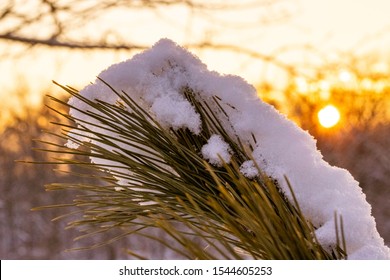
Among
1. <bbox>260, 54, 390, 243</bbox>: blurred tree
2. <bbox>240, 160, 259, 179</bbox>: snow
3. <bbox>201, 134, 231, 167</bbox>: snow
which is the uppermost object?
<bbox>260, 54, 390, 243</bbox>: blurred tree

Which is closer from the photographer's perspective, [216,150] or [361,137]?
[216,150]

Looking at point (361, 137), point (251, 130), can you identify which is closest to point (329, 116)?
point (361, 137)

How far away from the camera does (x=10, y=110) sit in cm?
754

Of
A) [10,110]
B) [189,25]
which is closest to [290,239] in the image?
[189,25]

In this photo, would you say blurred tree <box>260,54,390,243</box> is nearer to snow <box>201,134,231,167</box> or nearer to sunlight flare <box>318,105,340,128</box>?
sunlight flare <box>318,105,340,128</box>

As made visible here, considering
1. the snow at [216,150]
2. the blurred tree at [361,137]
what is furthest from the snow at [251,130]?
the blurred tree at [361,137]

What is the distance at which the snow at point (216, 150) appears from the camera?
0.68 meters

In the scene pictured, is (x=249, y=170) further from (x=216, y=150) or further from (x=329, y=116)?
(x=329, y=116)

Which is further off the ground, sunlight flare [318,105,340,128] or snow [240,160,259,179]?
sunlight flare [318,105,340,128]

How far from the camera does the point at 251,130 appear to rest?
2.29 ft

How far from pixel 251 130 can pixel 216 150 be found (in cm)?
5

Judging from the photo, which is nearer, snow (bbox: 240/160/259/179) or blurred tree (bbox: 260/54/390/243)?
snow (bbox: 240/160/259/179)

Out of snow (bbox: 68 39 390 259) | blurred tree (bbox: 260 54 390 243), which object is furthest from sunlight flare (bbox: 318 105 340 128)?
snow (bbox: 68 39 390 259)

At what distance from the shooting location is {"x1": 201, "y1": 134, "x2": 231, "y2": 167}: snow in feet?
2.24
